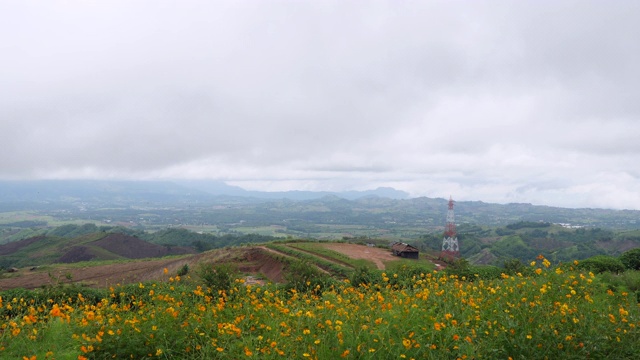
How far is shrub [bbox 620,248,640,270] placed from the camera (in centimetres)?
2278

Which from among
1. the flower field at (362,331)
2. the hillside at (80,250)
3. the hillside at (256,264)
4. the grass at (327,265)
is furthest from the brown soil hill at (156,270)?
the hillside at (80,250)

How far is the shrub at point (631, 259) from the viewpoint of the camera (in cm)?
2278

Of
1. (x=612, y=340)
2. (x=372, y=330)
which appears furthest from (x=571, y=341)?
(x=372, y=330)

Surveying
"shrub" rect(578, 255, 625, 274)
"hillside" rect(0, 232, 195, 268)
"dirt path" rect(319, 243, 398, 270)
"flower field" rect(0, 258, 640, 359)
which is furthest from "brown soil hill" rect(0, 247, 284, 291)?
"hillside" rect(0, 232, 195, 268)

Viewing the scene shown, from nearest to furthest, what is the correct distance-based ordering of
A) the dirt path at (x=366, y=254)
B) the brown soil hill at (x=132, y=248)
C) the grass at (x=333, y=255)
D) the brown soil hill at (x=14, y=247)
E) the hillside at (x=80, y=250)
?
the grass at (x=333, y=255)
the dirt path at (x=366, y=254)
the hillside at (x=80, y=250)
the brown soil hill at (x=132, y=248)
the brown soil hill at (x=14, y=247)

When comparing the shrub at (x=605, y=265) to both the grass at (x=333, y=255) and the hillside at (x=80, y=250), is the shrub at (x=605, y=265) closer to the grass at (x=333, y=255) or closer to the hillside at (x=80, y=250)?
the grass at (x=333, y=255)

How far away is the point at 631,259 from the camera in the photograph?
23.3 m

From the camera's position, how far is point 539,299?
6.29 metres

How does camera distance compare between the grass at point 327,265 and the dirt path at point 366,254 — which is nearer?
the grass at point 327,265

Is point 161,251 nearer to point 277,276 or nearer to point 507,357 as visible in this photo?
point 277,276

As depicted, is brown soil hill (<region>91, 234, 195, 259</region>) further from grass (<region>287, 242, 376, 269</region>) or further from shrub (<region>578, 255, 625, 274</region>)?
shrub (<region>578, 255, 625, 274</region>)

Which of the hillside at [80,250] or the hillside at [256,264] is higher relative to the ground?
the hillside at [256,264]

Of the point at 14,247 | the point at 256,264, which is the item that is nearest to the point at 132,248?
the point at 14,247

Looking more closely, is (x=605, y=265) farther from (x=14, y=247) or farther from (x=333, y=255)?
(x=14, y=247)
